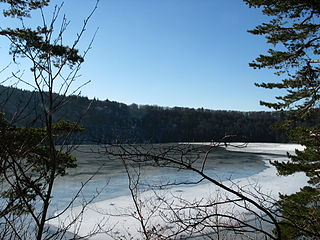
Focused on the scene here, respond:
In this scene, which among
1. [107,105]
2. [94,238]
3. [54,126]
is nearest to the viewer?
[54,126]

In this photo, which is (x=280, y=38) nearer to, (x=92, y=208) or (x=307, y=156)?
(x=307, y=156)

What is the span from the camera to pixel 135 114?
114m

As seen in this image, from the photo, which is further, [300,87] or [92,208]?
[92,208]

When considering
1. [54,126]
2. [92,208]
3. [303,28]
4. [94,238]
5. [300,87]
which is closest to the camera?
[54,126]

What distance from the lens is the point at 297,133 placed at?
8.09 m

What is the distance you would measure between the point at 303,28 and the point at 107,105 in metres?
105

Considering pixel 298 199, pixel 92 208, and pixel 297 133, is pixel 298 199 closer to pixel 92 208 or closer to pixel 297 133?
pixel 297 133

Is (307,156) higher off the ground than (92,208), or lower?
higher

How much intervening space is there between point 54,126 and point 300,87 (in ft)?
22.2

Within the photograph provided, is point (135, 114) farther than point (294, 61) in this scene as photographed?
Yes

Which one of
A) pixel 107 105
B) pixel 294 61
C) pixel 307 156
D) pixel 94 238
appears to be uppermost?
pixel 107 105

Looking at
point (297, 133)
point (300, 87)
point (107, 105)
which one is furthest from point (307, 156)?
point (107, 105)

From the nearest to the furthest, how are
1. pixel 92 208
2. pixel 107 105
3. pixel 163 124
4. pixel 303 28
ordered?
pixel 303 28 → pixel 92 208 → pixel 163 124 → pixel 107 105

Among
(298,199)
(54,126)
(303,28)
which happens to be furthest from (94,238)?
(303,28)
